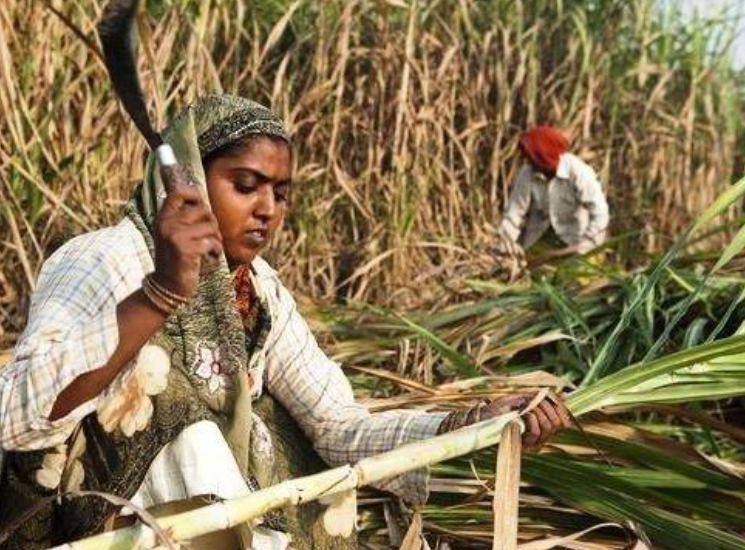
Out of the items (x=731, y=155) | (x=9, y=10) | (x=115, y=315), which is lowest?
(x=731, y=155)

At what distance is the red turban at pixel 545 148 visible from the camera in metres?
6.59

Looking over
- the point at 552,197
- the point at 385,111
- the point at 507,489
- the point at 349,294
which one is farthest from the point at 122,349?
the point at 552,197

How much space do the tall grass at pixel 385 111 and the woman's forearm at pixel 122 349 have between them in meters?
1.69

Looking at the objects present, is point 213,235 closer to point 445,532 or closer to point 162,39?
point 445,532

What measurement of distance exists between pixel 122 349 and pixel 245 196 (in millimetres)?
399

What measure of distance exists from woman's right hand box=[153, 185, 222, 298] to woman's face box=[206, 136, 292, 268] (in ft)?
1.30

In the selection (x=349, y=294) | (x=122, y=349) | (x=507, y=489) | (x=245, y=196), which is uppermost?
(x=245, y=196)

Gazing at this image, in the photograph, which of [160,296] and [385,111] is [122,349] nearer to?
[160,296]

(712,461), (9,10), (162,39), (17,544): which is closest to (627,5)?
(162,39)

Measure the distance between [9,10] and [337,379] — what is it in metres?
2.37

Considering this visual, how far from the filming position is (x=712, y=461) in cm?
248

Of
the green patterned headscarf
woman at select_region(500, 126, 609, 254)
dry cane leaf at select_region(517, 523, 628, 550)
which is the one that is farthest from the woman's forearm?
woman at select_region(500, 126, 609, 254)

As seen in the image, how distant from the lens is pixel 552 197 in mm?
6734

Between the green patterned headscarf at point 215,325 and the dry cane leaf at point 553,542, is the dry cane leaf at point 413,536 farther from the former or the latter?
the green patterned headscarf at point 215,325
